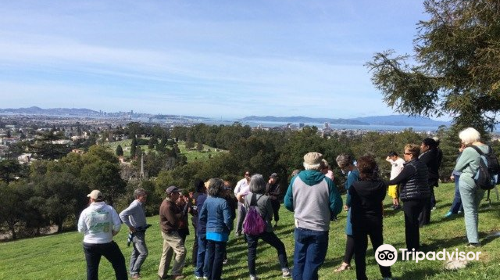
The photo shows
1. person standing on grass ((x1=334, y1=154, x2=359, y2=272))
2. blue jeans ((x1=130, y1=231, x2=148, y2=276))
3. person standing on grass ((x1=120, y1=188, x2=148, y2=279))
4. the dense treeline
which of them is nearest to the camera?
person standing on grass ((x1=334, y1=154, x2=359, y2=272))

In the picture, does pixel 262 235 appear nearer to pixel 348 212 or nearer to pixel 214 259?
pixel 214 259

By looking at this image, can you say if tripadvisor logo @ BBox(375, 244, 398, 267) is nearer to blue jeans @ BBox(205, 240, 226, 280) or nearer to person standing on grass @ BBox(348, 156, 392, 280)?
person standing on grass @ BBox(348, 156, 392, 280)

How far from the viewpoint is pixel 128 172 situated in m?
84.7

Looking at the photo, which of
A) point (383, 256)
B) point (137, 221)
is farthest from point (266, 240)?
point (137, 221)

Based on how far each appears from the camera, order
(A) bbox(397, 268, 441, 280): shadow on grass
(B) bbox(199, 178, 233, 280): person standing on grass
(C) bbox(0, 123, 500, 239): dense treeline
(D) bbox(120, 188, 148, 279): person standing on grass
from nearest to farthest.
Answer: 1. (A) bbox(397, 268, 441, 280): shadow on grass
2. (B) bbox(199, 178, 233, 280): person standing on grass
3. (D) bbox(120, 188, 148, 279): person standing on grass
4. (C) bbox(0, 123, 500, 239): dense treeline

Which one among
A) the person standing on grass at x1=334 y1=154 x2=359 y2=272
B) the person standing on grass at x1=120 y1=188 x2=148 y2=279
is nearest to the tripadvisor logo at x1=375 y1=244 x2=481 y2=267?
the person standing on grass at x1=334 y1=154 x2=359 y2=272

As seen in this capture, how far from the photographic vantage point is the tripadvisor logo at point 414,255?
6.34m

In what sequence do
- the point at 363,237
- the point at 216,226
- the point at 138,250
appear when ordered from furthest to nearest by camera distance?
the point at 138,250
the point at 216,226
the point at 363,237

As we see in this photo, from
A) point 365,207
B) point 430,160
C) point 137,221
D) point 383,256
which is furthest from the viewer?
point 430,160

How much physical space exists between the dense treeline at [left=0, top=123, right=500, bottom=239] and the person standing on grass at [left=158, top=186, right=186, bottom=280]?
3504 cm

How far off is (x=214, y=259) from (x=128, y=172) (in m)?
81.0

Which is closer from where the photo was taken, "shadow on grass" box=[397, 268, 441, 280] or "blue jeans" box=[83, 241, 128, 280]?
"shadow on grass" box=[397, 268, 441, 280]

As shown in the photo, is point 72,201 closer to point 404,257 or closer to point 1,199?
point 1,199

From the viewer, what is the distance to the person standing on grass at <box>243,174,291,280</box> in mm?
7797
